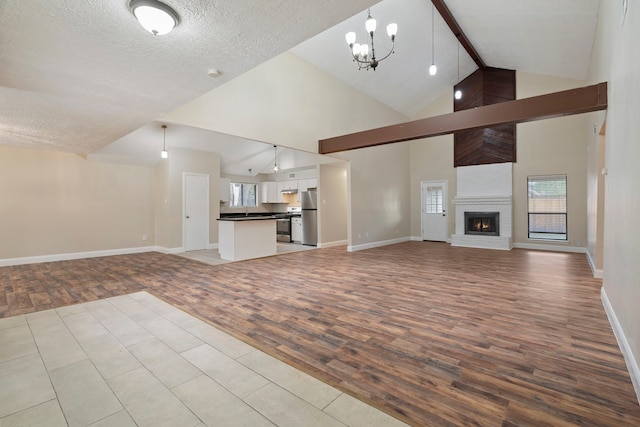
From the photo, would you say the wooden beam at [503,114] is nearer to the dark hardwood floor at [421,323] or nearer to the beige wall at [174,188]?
the dark hardwood floor at [421,323]

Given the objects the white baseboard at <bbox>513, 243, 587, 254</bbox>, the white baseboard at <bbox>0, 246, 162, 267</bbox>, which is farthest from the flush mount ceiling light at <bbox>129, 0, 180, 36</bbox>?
the white baseboard at <bbox>513, 243, 587, 254</bbox>

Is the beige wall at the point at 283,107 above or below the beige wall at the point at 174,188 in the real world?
above

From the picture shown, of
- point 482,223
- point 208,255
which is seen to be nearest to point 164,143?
point 208,255

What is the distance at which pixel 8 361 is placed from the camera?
6.91 ft

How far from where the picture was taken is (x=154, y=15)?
1626 millimetres

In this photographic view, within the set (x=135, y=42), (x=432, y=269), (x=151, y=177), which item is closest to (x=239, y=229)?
(x=151, y=177)

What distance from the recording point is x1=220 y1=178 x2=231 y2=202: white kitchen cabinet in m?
8.82

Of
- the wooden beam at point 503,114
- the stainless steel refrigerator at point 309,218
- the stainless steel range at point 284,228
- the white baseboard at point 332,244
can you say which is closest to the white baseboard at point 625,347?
the wooden beam at point 503,114

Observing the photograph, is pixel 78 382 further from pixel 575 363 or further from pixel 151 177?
pixel 151 177

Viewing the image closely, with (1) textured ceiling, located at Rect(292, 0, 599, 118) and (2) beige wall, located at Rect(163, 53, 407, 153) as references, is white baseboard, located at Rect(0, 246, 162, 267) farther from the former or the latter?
(1) textured ceiling, located at Rect(292, 0, 599, 118)

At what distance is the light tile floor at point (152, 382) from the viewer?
1515mm

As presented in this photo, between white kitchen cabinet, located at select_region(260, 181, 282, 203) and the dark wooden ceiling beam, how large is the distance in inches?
262

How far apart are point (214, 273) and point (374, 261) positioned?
313 cm

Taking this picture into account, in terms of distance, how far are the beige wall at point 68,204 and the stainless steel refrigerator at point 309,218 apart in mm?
4125
